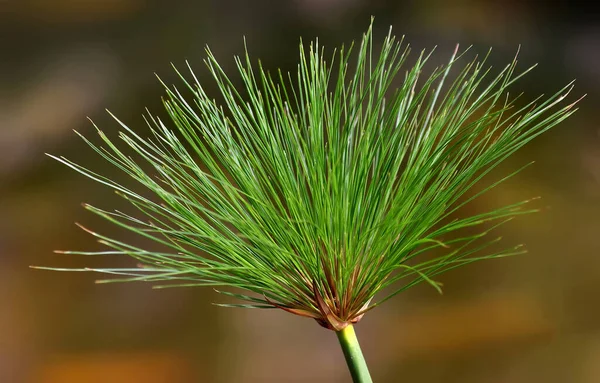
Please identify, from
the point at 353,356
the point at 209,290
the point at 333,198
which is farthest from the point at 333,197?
the point at 209,290

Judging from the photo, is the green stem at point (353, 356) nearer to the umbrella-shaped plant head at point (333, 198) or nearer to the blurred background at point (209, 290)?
the umbrella-shaped plant head at point (333, 198)

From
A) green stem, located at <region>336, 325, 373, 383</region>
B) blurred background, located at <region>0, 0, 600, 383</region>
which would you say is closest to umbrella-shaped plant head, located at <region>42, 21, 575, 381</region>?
green stem, located at <region>336, 325, 373, 383</region>

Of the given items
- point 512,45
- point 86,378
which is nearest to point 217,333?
point 86,378

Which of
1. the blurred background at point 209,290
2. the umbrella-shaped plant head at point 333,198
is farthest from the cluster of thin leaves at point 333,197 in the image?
the blurred background at point 209,290

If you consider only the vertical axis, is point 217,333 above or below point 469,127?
above

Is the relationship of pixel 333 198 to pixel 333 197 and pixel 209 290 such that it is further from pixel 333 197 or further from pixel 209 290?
pixel 209 290

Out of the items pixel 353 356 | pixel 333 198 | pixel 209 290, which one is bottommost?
pixel 353 356

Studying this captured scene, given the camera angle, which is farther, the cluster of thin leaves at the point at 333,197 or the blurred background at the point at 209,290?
the blurred background at the point at 209,290

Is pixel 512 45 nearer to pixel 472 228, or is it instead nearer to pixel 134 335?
pixel 472 228
